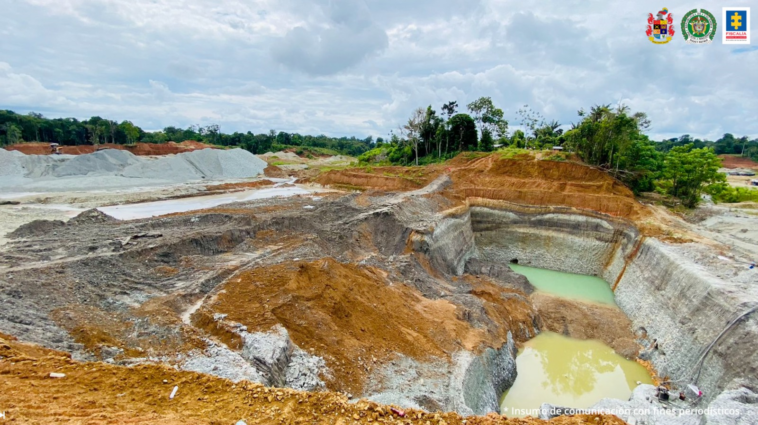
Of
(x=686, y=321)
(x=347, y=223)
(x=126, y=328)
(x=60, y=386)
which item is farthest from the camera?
(x=347, y=223)

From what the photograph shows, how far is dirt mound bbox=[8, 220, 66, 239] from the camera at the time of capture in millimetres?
18469

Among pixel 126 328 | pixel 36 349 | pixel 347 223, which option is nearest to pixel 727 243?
pixel 347 223

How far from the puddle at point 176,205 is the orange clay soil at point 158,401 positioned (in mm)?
22356

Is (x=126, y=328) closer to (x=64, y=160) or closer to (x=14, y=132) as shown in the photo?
(x=64, y=160)

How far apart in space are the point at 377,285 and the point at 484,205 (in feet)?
55.7

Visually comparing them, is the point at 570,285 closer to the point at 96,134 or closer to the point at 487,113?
the point at 487,113

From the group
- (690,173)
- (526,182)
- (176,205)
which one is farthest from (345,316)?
(690,173)

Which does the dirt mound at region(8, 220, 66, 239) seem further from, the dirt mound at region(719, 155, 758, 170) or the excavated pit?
the dirt mound at region(719, 155, 758, 170)

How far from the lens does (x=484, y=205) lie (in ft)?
93.7

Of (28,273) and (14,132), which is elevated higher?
(14,132)

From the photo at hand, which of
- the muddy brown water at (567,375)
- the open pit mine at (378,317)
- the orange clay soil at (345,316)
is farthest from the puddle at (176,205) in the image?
the muddy brown water at (567,375)

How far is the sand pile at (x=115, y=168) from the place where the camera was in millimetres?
41375

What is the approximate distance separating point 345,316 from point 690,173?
97.2 ft

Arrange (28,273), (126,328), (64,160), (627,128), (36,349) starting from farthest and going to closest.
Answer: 1. (64,160)
2. (627,128)
3. (28,273)
4. (126,328)
5. (36,349)
